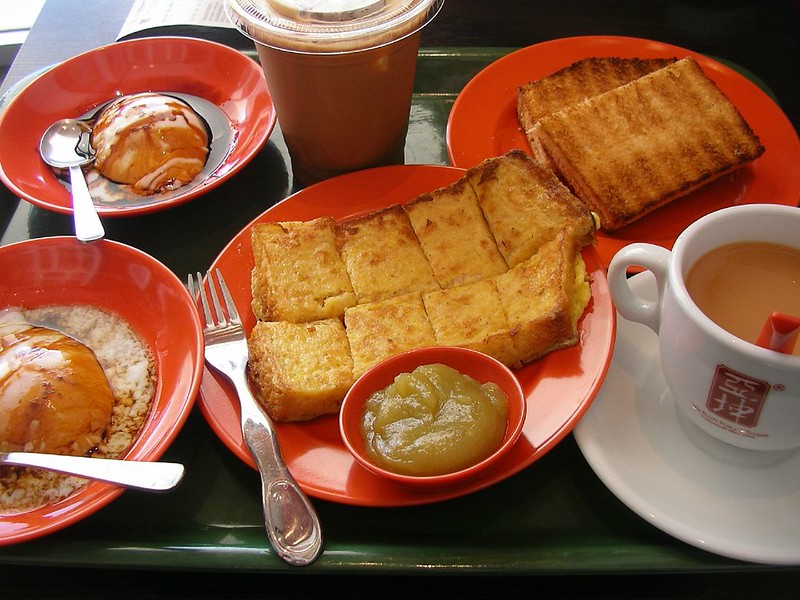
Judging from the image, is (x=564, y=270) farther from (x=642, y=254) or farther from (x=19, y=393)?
(x=19, y=393)

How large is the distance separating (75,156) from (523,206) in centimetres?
A: 128

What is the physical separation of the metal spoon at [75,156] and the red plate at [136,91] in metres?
0.03

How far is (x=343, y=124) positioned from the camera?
6.02 feet

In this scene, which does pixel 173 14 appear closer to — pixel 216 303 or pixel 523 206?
pixel 216 303

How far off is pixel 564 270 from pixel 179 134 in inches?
45.7

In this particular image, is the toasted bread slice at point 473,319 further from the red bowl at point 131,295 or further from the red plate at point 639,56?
the red bowl at point 131,295

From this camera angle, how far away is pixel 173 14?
273 cm

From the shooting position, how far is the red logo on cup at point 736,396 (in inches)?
44.9

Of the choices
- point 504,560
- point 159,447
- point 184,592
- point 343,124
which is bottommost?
point 184,592

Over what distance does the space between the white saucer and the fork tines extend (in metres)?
0.79

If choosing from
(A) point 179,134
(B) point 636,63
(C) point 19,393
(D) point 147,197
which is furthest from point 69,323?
(B) point 636,63

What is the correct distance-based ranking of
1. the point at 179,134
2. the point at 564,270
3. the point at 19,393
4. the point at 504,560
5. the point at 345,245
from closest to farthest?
1. the point at 504,560
2. the point at 19,393
3. the point at 564,270
4. the point at 345,245
5. the point at 179,134

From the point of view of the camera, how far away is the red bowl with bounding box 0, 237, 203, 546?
1408mm

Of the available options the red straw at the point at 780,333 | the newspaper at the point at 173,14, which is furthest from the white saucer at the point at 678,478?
the newspaper at the point at 173,14
